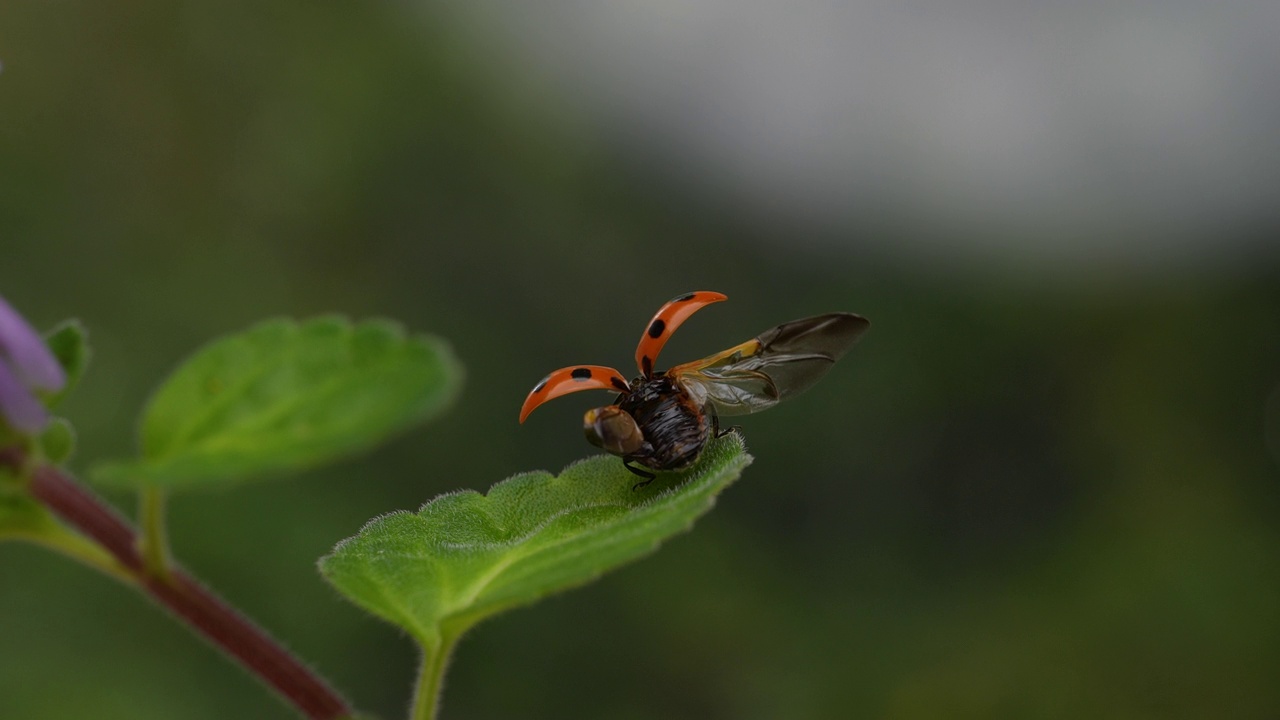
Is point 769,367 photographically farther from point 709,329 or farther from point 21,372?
point 709,329

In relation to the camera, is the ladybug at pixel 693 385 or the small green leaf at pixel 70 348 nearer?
the small green leaf at pixel 70 348

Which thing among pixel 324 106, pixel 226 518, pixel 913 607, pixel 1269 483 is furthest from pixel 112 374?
pixel 1269 483

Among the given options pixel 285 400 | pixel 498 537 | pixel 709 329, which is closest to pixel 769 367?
pixel 498 537

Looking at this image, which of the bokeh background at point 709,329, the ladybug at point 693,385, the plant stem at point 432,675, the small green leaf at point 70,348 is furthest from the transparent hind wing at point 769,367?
the bokeh background at point 709,329

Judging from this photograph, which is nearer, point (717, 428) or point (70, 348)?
point (70, 348)

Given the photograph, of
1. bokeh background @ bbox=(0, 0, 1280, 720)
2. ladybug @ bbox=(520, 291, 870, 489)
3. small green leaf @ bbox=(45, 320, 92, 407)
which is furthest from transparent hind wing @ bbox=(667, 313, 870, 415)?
bokeh background @ bbox=(0, 0, 1280, 720)

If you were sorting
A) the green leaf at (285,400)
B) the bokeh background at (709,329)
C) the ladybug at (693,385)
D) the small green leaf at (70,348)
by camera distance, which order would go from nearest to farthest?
1. the green leaf at (285,400)
2. the small green leaf at (70,348)
3. the ladybug at (693,385)
4. the bokeh background at (709,329)

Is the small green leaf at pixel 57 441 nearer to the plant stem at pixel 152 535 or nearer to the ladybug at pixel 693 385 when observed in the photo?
the plant stem at pixel 152 535
